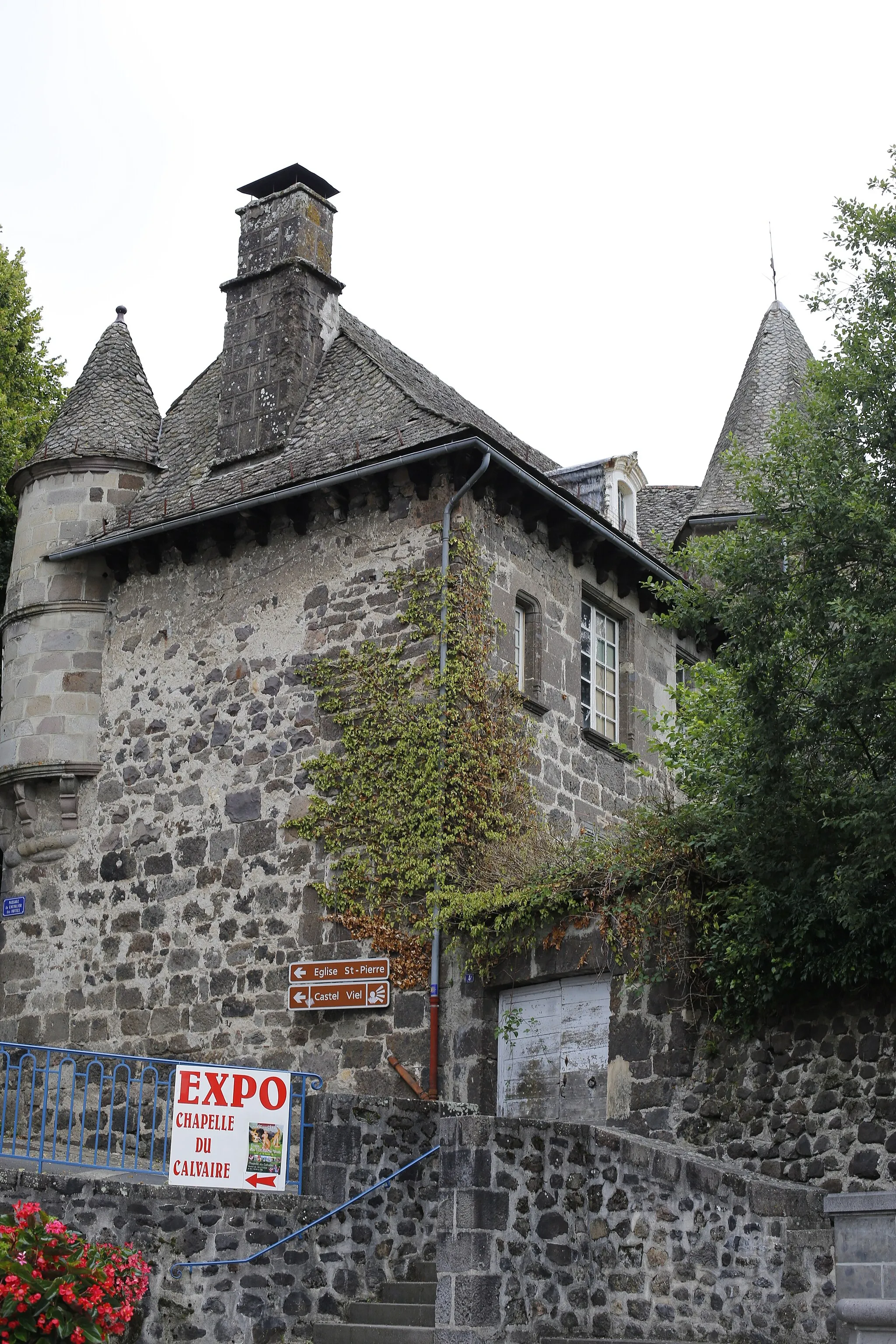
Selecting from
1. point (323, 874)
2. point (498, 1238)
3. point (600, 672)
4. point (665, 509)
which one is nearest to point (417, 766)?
point (323, 874)

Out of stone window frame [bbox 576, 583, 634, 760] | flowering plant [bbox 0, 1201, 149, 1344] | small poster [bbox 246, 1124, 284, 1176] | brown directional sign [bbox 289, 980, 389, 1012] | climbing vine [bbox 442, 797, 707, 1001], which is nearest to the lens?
flowering plant [bbox 0, 1201, 149, 1344]

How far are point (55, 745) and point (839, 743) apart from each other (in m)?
8.98

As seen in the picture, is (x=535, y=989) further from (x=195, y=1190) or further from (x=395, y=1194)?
(x=195, y=1190)

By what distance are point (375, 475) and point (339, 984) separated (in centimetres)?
472

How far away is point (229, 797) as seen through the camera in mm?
16078

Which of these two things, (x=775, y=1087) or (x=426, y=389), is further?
(x=426, y=389)

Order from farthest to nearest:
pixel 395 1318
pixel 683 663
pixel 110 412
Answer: pixel 683 663, pixel 110 412, pixel 395 1318

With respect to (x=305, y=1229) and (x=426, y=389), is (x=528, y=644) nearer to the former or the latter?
(x=426, y=389)

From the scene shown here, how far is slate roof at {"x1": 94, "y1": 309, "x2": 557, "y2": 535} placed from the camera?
16.1 m

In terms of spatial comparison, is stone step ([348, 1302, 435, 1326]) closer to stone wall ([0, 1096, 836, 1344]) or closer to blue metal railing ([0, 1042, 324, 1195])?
stone wall ([0, 1096, 836, 1344])

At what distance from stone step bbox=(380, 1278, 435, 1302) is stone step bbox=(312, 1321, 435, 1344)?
0.31 meters

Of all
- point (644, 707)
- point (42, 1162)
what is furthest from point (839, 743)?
point (644, 707)

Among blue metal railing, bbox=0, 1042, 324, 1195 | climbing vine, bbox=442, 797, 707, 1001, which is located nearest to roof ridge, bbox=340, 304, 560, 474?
climbing vine, bbox=442, 797, 707, 1001

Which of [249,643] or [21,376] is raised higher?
[21,376]
